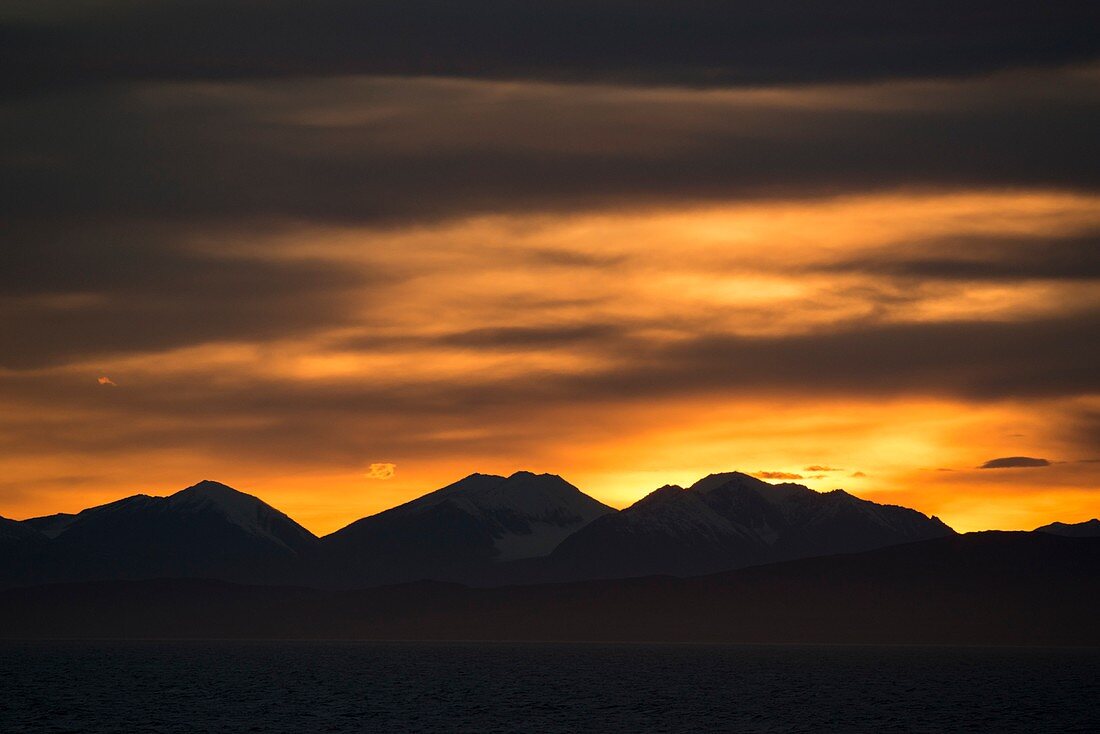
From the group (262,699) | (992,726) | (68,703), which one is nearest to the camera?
(992,726)

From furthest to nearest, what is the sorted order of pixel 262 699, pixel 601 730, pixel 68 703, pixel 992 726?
pixel 262 699 < pixel 68 703 < pixel 992 726 < pixel 601 730

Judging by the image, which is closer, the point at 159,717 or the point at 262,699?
the point at 159,717

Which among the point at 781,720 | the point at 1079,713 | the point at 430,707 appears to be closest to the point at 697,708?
the point at 781,720

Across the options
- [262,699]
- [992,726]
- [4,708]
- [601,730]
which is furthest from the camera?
[262,699]

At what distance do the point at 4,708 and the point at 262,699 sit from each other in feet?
117

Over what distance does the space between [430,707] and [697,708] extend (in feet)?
108

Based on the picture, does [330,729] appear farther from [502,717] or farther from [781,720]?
[781,720]

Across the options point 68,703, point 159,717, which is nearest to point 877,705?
point 159,717

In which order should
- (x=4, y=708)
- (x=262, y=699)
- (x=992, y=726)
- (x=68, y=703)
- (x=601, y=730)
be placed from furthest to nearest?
(x=262, y=699) → (x=68, y=703) → (x=4, y=708) → (x=992, y=726) → (x=601, y=730)

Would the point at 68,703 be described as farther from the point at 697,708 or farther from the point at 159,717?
the point at 697,708

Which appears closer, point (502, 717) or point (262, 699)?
point (502, 717)

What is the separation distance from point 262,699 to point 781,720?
72.4 meters

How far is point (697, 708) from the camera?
177625 millimetres

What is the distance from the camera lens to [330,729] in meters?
145
